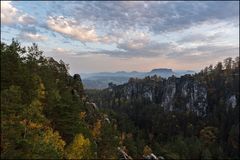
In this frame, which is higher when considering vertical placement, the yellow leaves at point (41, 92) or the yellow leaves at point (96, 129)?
the yellow leaves at point (41, 92)

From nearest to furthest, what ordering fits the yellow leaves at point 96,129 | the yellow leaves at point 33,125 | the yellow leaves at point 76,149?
1. the yellow leaves at point 33,125
2. the yellow leaves at point 76,149
3. the yellow leaves at point 96,129

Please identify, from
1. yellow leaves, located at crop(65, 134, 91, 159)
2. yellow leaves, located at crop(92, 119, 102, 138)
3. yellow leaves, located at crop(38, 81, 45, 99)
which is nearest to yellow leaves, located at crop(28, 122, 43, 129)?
yellow leaves, located at crop(38, 81, 45, 99)

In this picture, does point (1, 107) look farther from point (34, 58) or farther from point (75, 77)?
point (75, 77)

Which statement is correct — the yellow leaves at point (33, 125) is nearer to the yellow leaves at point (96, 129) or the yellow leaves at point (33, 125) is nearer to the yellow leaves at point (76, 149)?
the yellow leaves at point (76, 149)

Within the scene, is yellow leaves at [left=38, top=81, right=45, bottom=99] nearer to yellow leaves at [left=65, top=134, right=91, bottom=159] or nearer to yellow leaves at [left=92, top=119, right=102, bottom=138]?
yellow leaves at [left=65, top=134, right=91, bottom=159]

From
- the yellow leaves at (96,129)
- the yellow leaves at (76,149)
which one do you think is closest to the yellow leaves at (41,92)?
the yellow leaves at (76,149)

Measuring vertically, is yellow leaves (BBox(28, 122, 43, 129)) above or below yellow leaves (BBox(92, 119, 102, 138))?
above

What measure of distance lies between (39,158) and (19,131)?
7.99 ft

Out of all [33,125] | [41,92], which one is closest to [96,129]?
[41,92]

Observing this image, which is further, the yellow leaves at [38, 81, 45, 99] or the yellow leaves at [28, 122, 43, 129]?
the yellow leaves at [38, 81, 45, 99]

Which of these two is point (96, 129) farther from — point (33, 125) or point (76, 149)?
point (33, 125)

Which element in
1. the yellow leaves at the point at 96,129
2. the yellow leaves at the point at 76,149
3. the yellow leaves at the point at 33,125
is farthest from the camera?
the yellow leaves at the point at 96,129

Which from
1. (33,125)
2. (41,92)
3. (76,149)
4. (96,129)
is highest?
(41,92)

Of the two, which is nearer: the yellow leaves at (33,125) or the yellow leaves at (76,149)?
the yellow leaves at (33,125)
